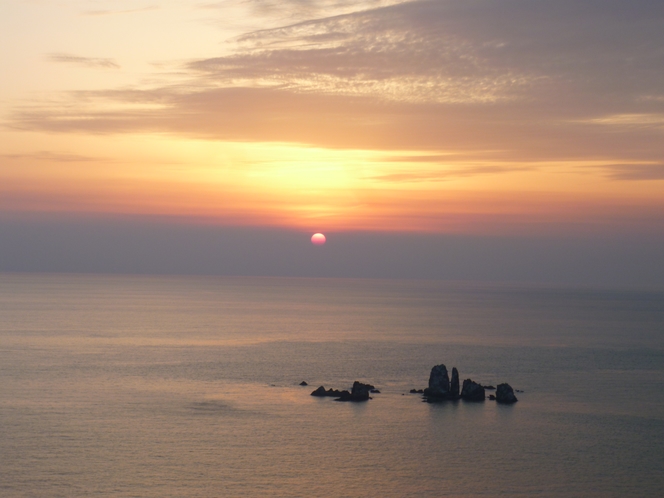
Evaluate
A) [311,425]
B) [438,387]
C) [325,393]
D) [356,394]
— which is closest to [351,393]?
[356,394]

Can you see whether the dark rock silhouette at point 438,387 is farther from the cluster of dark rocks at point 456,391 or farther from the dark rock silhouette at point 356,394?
the dark rock silhouette at point 356,394

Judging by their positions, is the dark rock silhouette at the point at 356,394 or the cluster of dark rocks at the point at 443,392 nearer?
the dark rock silhouette at the point at 356,394

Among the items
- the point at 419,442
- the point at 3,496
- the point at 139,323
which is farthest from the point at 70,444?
the point at 139,323

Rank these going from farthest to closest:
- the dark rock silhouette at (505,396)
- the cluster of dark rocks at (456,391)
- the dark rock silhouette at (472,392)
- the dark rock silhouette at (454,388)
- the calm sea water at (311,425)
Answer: the dark rock silhouette at (454,388) → the dark rock silhouette at (472,392) → the cluster of dark rocks at (456,391) → the dark rock silhouette at (505,396) → the calm sea water at (311,425)

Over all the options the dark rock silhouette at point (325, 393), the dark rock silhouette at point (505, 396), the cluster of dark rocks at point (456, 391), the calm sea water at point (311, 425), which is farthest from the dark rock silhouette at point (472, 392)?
the dark rock silhouette at point (325, 393)

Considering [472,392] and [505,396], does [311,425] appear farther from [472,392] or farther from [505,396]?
[505,396]

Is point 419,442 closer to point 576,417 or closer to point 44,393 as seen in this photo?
point 576,417

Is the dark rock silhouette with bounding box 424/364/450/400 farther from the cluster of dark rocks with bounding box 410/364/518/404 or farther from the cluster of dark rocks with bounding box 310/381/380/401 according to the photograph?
the cluster of dark rocks with bounding box 310/381/380/401

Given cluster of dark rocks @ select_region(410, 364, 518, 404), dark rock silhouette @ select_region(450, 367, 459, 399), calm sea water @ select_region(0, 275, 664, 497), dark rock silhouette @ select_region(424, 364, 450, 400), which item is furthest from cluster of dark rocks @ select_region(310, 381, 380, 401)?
dark rock silhouette @ select_region(450, 367, 459, 399)
